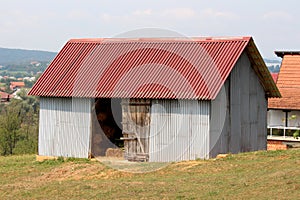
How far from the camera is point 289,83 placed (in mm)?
48344

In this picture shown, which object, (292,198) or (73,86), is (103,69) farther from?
(292,198)

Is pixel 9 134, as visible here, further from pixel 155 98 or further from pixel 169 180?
pixel 169 180

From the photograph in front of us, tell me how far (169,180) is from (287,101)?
25613 mm

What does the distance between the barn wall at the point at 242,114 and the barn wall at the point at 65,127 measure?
605 cm

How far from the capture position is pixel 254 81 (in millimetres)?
33094

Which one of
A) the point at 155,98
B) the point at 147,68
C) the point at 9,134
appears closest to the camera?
the point at 155,98

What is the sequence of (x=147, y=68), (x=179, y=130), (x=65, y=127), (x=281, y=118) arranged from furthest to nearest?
(x=281, y=118), (x=65, y=127), (x=147, y=68), (x=179, y=130)

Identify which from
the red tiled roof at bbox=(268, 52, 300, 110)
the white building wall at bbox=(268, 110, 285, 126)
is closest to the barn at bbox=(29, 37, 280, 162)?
the red tiled roof at bbox=(268, 52, 300, 110)

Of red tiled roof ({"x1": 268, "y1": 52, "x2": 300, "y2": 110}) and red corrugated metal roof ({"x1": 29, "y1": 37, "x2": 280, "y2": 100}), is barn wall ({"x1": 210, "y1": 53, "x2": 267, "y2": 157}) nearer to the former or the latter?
red corrugated metal roof ({"x1": 29, "y1": 37, "x2": 280, "y2": 100})

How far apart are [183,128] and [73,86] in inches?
227

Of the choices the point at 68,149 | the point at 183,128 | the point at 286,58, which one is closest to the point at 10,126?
the point at 286,58

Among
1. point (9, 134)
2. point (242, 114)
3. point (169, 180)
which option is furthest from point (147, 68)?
point (9, 134)

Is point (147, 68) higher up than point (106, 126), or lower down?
higher up

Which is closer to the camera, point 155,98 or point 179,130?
point 179,130
